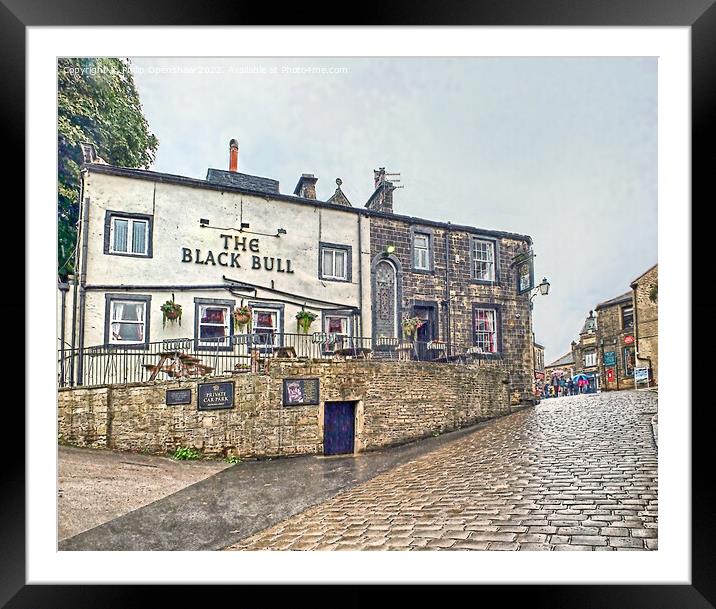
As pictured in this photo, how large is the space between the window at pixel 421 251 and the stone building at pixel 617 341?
1.46 m

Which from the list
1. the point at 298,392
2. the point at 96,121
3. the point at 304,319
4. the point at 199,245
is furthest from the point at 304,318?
the point at 96,121

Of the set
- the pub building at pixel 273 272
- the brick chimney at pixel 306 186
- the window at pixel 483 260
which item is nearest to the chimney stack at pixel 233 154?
the pub building at pixel 273 272

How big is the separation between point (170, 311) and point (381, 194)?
1977 mm

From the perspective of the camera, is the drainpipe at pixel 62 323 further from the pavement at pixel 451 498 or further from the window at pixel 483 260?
the window at pixel 483 260

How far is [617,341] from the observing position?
4.27 metres

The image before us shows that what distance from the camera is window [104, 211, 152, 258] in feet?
14.0

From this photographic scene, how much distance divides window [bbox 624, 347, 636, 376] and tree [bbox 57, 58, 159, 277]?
13.7 feet

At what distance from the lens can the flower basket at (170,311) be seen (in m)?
4.31
